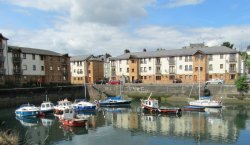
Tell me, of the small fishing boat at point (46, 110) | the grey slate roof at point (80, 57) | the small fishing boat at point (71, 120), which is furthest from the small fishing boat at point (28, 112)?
the grey slate roof at point (80, 57)

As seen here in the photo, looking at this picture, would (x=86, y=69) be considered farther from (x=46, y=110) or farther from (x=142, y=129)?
(x=142, y=129)

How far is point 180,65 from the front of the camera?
104000mm

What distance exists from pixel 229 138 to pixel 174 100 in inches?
1811

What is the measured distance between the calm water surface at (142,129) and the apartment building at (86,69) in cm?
6189

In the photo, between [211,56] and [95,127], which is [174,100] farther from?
[95,127]

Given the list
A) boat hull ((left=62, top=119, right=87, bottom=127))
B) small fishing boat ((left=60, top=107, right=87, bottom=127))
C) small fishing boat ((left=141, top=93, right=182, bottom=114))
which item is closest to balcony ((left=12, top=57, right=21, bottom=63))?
small fishing boat ((left=141, top=93, right=182, bottom=114))

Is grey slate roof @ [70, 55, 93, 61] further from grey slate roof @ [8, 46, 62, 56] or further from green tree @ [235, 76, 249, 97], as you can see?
green tree @ [235, 76, 249, 97]

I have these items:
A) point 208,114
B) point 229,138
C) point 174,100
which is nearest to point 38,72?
point 174,100

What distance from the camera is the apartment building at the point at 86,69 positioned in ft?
417

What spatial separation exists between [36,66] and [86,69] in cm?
3171

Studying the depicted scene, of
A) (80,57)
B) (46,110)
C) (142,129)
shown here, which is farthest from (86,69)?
(142,129)

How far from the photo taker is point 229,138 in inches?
1631

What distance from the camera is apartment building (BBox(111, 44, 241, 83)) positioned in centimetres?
9606

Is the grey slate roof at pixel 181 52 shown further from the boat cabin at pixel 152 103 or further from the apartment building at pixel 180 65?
the boat cabin at pixel 152 103
